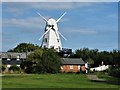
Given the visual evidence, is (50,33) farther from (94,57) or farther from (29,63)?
(29,63)

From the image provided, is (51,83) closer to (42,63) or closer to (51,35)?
(42,63)

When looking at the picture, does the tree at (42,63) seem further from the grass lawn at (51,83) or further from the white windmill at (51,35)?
the white windmill at (51,35)

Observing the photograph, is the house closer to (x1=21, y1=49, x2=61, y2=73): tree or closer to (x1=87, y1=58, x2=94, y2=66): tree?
(x1=87, y1=58, x2=94, y2=66): tree

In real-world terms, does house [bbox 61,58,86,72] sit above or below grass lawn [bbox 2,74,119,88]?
above

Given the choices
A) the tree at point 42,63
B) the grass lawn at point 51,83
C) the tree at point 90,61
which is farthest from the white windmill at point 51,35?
the grass lawn at point 51,83

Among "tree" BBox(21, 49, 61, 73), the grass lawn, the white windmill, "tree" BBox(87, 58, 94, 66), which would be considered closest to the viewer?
the grass lawn

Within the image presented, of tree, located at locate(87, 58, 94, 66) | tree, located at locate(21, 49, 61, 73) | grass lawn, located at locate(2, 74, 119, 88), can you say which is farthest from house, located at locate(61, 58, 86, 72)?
grass lawn, located at locate(2, 74, 119, 88)

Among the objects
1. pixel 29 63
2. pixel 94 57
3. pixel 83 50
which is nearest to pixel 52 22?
pixel 83 50

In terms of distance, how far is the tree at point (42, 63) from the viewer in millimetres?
72312

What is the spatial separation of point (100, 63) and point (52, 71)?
3034 cm

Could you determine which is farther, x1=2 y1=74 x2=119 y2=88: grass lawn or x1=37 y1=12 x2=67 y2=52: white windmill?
x1=37 y1=12 x2=67 y2=52: white windmill

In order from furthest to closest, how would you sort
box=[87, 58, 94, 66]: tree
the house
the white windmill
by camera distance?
the white windmill, box=[87, 58, 94, 66]: tree, the house

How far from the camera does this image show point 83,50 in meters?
111

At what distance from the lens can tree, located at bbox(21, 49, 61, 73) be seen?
72.3m
